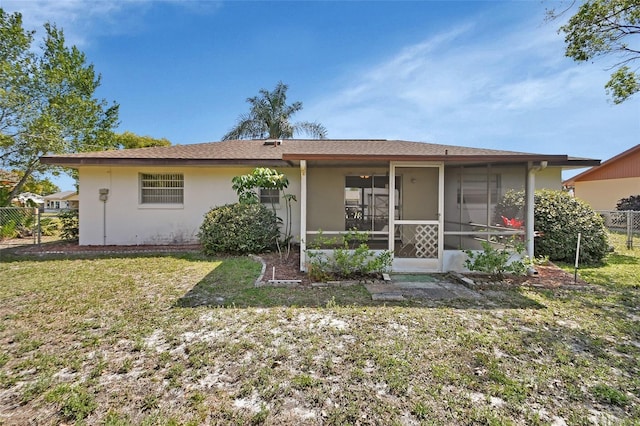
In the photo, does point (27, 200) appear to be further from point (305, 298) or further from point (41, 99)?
point (305, 298)

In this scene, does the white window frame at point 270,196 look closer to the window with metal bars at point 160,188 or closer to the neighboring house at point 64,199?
the window with metal bars at point 160,188

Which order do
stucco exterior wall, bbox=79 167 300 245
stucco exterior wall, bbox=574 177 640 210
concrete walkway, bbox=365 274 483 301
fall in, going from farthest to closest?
stucco exterior wall, bbox=574 177 640 210 < stucco exterior wall, bbox=79 167 300 245 < concrete walkway, bbox=365 274 483 301

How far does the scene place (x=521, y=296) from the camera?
528 cm

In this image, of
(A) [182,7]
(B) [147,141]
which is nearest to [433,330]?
(A) [182,7]

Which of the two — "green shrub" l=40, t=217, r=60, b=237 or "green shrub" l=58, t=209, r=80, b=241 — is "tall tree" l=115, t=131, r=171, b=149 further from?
"green shrub" l=58, t=209, r=80, b=241

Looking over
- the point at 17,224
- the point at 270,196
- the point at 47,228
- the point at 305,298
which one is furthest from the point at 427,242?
the point at 47,228

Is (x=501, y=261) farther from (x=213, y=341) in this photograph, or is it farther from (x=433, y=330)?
(x=213, y=341)

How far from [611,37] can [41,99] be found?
956 inches

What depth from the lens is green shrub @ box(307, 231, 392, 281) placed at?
6.22 metres

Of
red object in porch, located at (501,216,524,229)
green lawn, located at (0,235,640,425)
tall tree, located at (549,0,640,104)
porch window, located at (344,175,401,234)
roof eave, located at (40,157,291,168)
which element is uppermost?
tall tree, located at (549,0,640,104)

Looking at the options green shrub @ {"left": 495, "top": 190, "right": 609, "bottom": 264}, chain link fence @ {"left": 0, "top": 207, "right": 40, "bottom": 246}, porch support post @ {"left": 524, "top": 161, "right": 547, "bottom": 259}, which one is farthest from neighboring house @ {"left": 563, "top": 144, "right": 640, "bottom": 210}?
chain link fence @ {"left": 0, "top": 207, "right": 40, "bottom": 246}

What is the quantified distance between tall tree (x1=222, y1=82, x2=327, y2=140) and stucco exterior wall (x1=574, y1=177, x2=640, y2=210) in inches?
827

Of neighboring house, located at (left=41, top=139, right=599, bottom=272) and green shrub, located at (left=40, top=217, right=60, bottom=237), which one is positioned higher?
neighboring house, located at (left=41, top=139, right=599, bottom=272)

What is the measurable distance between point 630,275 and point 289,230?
868 centimetres
